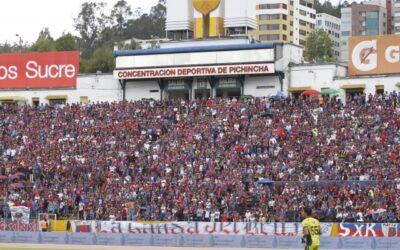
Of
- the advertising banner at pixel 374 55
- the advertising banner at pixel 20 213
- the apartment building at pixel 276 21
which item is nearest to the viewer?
the advertising banner at pixel 20 213

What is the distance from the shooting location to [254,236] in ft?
152

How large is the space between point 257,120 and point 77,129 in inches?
519

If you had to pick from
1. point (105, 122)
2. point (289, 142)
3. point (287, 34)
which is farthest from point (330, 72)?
point (287, 34)

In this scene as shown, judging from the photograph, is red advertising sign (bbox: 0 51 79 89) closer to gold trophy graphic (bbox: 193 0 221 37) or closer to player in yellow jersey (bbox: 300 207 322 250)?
gold trophy graphic (bbox: 193 0 221 37)

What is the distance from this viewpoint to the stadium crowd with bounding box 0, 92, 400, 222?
5119 cm

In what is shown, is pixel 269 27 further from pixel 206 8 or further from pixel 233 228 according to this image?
pixel 233 228

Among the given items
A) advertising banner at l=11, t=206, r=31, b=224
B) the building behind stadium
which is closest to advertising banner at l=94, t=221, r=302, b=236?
advertising banner at l=11, t=206, r=31, b=224

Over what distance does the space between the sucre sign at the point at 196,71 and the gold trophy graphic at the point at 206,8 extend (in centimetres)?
332

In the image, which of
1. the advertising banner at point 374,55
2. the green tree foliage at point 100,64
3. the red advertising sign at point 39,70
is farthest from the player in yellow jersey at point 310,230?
the green tree foliage at point 100,64

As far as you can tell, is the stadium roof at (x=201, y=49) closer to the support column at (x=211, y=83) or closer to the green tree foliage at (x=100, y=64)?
the support column at (x=211, y=83)

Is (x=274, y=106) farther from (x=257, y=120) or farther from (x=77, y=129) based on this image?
(x=77, y=129)

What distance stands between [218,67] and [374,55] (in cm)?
1115

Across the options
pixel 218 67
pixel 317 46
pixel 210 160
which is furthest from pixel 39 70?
pixel 317 46

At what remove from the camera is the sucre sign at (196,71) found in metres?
67.4
